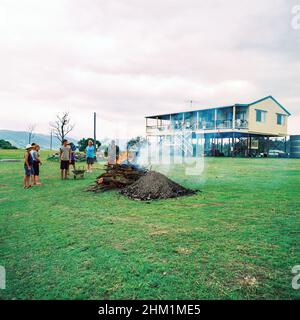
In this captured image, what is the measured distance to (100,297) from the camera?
8.43 feet

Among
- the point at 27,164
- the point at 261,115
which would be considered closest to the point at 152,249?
the point at 27,164

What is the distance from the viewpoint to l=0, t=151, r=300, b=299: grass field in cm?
269

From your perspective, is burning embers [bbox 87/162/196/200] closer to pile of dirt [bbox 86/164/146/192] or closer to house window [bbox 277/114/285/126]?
pile of dirt [bbox 86/164/146/192]

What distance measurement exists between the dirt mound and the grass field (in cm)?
87

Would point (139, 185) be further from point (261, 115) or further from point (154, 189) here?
point (261, 115)

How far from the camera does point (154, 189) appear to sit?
785 centimetres

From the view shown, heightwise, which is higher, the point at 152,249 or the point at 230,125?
the point at 230,125

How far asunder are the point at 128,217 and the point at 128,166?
504 centimetres

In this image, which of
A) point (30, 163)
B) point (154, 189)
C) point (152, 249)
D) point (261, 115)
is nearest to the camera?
point (152, 249)

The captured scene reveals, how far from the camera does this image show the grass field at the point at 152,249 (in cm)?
269

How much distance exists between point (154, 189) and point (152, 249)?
420 centimetres

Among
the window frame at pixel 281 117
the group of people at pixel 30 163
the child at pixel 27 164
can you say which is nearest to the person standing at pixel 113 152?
the group of people at pixel 30 163

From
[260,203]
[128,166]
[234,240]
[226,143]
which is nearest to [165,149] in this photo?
[226,143]
